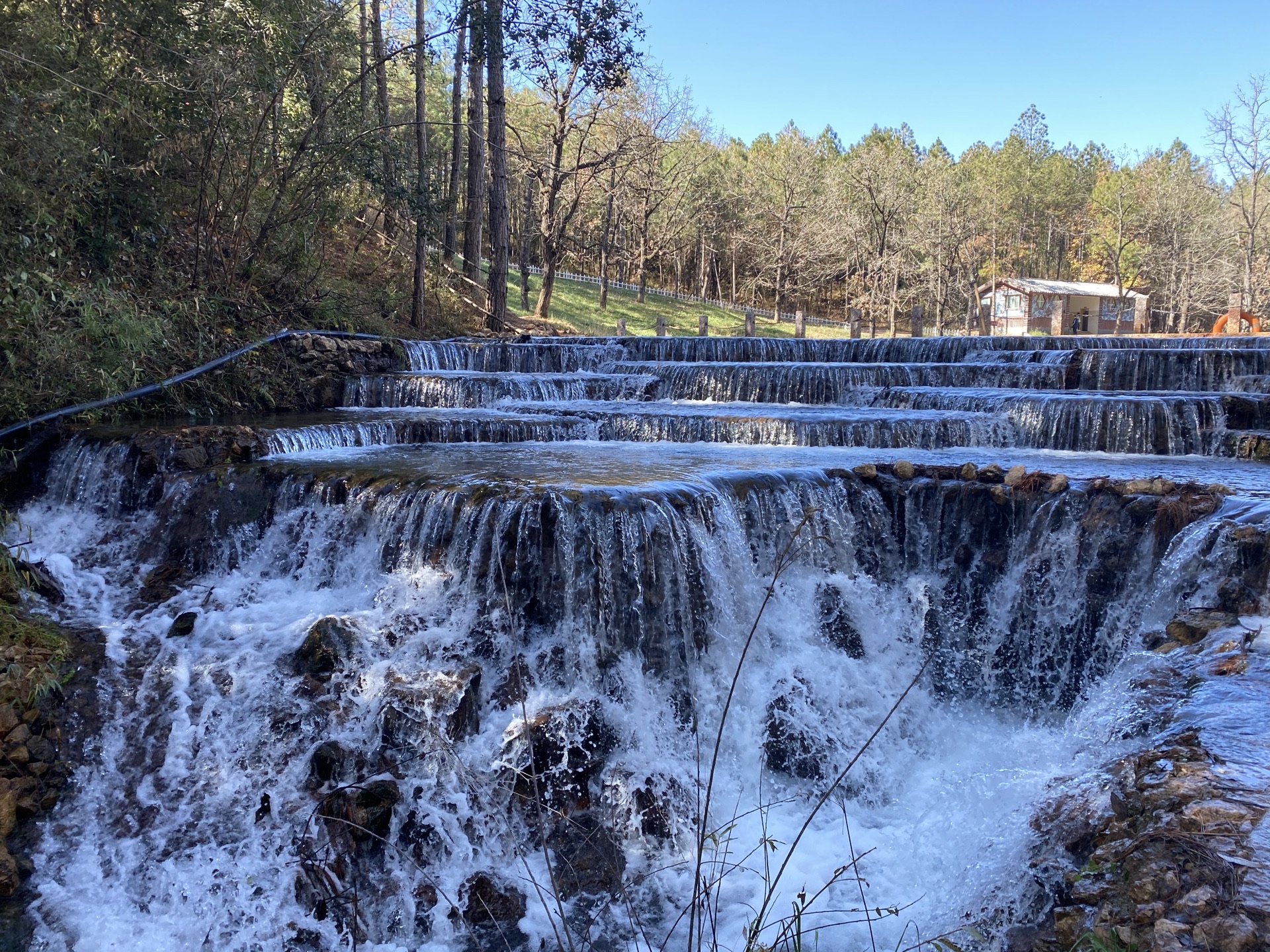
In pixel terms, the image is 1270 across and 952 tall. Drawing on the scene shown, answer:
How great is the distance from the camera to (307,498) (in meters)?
6.95

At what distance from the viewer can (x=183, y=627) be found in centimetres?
586

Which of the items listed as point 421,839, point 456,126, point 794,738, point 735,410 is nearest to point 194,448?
point 421,839

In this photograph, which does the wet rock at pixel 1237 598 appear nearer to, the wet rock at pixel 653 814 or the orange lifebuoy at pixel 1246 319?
the wet rock at pixel 653 814

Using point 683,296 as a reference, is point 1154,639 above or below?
below

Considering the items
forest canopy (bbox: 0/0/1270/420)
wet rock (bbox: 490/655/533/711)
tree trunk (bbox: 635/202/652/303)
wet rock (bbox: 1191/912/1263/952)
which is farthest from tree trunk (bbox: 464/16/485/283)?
wet rock (bbox: 1191/912/1263/952)

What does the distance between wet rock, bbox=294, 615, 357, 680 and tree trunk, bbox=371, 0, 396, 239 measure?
890 cm

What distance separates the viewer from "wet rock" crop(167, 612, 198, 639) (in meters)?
5.82

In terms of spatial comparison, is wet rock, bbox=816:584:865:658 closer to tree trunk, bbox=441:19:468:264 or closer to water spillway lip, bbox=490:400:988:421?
water spillway lip, bbox=490:400:988:421

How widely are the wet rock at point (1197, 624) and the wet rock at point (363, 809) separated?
5027mm

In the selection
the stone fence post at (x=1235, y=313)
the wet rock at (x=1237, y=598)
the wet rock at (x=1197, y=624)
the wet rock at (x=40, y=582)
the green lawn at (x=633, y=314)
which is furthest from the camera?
the green lawn at (x=633, y=314)

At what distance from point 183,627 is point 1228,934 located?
240 inches

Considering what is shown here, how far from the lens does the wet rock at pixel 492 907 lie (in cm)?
428

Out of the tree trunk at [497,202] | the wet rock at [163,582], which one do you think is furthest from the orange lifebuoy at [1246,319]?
the wet rock at [163,582]

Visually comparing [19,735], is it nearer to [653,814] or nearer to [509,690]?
[509,690]
